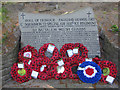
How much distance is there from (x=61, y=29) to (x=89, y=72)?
1.54 m

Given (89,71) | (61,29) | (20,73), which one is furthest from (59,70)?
(61,29)

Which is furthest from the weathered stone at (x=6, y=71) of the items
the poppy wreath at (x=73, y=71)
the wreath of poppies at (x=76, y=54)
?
the poppy wreath at (x=73, y=71)

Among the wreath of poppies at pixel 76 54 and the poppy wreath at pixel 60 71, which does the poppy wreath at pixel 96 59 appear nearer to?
the wreath of poppies at pixel 76 54

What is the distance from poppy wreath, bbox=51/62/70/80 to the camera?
12.6 feet

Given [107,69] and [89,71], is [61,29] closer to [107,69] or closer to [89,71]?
[89,71]

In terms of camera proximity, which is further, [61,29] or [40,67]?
[61,29]

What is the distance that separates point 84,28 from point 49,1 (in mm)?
4274

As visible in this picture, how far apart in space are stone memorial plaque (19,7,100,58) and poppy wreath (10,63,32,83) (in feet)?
2.50

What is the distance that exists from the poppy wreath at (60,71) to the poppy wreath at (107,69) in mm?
933

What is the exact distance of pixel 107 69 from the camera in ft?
12.9

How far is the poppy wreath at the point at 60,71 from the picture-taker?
386 centimetres

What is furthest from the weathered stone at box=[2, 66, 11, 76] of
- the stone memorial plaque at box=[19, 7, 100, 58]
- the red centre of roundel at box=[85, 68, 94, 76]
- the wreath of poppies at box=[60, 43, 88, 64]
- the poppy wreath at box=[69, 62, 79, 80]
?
the red centre of roundel at box=[85, 68, 94, 76]

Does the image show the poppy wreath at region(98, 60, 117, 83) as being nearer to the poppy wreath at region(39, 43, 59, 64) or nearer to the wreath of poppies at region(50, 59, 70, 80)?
the wreath of poppies at region(50, 59, 70, 80)

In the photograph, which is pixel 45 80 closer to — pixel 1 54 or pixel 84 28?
pixel 1 54
